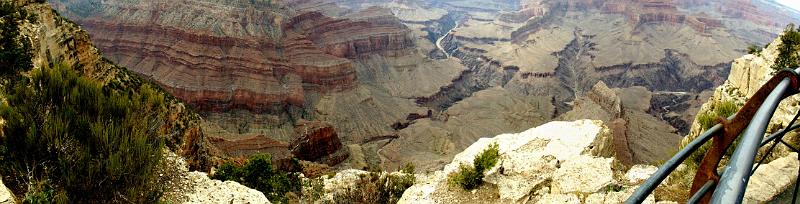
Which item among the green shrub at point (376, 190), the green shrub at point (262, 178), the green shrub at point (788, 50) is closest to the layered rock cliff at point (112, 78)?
the green shrub at point (262, 178)

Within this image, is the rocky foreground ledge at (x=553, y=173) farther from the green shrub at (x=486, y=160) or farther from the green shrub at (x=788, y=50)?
Answer: the green shrub at (x=788, y=50)

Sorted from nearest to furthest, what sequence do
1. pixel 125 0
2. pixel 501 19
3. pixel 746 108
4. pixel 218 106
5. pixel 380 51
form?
1. pixel 746 108
2. pixel 218 106
3. pixel 125 0
4. pixel 380 51
5. pixel 501 19

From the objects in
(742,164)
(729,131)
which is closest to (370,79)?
(729,131)

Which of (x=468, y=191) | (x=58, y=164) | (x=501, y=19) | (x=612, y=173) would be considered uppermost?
(x=58, y=164)

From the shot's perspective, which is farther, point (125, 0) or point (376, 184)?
point (125, 0)

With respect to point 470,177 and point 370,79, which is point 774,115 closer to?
point 470,177

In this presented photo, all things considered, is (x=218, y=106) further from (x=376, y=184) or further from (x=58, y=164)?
(x=58, y=164)

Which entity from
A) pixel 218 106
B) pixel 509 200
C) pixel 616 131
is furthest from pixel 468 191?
pixel 218 106
